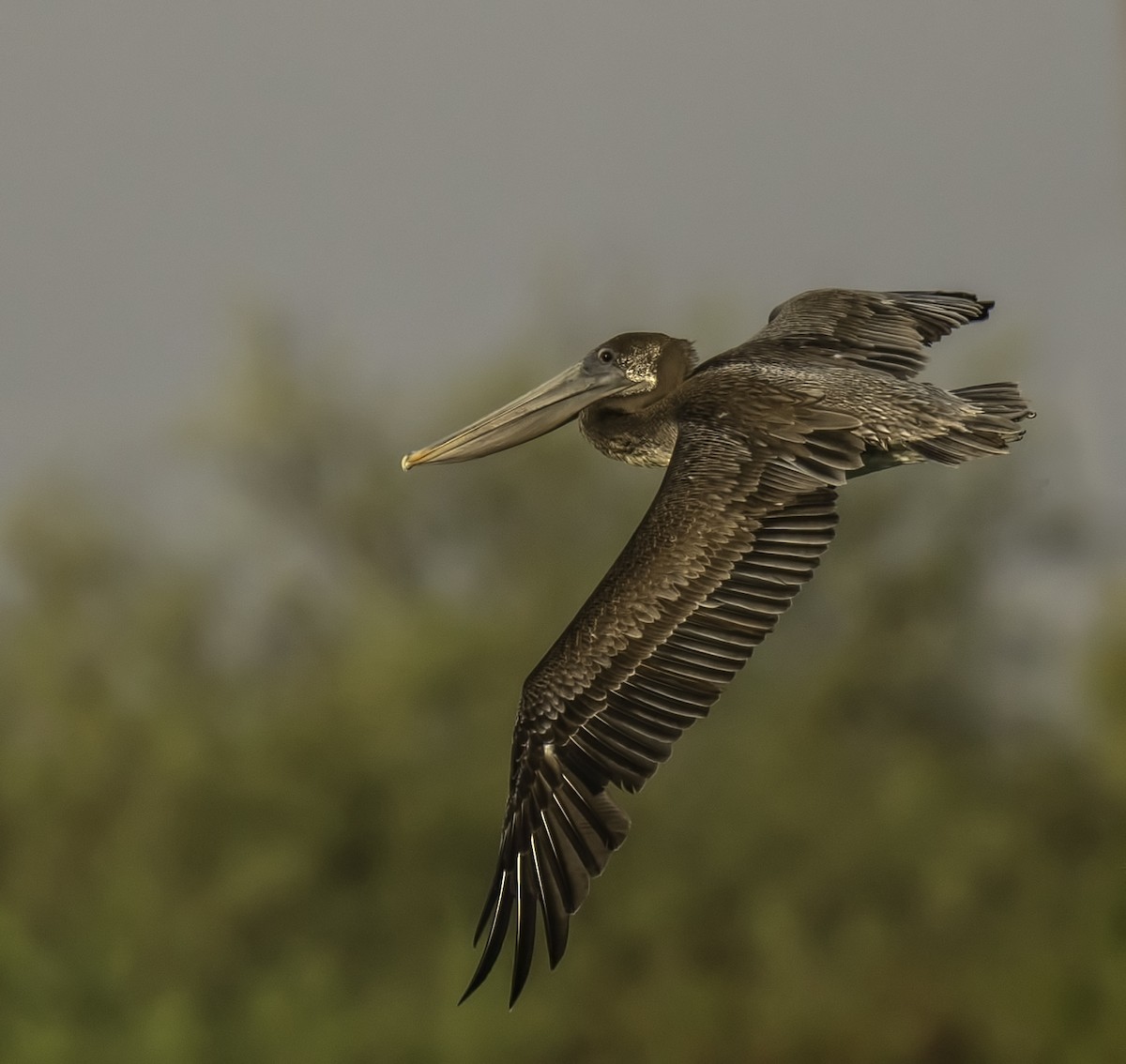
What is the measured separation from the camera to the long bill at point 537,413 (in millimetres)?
5941

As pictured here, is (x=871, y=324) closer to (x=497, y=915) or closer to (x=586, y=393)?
(x=586, y=393)

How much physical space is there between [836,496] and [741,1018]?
39.8 feet

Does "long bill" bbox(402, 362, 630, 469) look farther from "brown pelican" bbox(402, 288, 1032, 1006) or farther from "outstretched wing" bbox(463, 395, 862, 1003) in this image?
"outstretched wing" bbox(463, 395, 862, 1003)

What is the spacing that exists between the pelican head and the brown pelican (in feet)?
0.94

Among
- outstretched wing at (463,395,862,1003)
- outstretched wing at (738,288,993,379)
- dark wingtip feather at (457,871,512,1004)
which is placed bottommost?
dark wingtip feather at (457,871,512,1004)

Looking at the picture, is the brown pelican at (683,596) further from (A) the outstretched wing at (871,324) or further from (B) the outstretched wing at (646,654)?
(A) the outstretched wing at (871,324)

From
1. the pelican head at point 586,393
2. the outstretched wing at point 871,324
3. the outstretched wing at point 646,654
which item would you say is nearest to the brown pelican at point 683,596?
the outstretched wing at point 646,654

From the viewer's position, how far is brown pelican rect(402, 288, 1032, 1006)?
4.82m

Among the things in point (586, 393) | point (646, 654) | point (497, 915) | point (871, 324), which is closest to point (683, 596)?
point (646, 654)

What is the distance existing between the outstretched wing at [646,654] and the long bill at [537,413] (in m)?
0.88

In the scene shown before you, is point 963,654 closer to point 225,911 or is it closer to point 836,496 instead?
point 225,911

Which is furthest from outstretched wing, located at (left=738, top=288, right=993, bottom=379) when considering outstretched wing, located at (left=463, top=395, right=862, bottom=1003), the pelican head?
outstretched wing, located at (left=463, top=395, right=862, bottom=1003)

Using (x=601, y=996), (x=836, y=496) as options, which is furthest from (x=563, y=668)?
(x=601, y=996)

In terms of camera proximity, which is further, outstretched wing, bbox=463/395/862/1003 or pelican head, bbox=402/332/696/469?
pelican head, bbox=402/332/696/469
